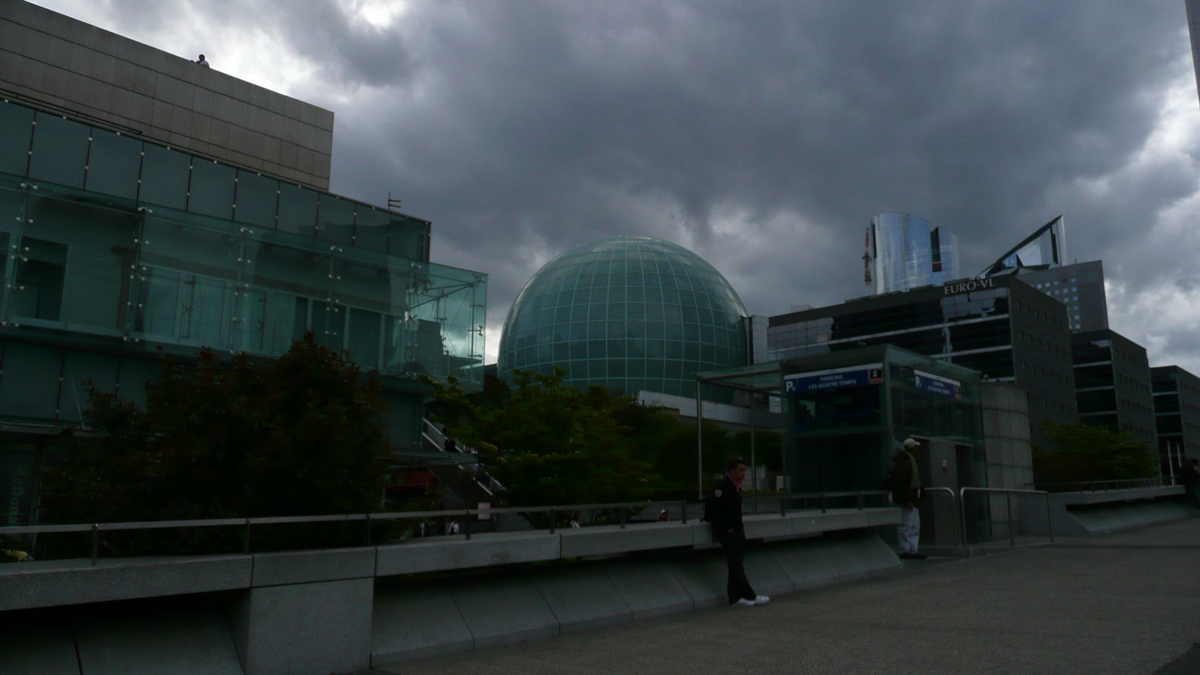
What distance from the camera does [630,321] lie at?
69688 millimetres

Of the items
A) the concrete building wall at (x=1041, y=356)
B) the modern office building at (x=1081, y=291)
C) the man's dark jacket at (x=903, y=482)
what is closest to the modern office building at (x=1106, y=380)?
the concrete building wall at (x=1041, y=356)

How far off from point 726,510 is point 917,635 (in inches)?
110

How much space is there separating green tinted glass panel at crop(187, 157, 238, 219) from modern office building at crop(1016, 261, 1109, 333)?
185 meters

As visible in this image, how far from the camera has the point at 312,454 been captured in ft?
23.7

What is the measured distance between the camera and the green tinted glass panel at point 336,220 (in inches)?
906

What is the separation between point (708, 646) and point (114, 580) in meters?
4.45

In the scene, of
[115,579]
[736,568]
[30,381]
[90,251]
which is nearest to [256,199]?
[90,251]

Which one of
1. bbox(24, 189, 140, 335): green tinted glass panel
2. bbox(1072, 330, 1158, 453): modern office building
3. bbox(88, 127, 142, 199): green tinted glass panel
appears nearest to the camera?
bbox(24, 189, 140, 335): green tinted glass panel

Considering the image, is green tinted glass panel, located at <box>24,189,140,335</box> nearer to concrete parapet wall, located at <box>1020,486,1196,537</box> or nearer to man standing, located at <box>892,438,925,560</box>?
man standing, located at <box>892,438,925,560</box>

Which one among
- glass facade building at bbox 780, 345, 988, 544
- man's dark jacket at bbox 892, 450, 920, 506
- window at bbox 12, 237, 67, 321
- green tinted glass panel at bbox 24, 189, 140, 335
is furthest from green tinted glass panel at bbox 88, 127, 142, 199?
man's dark jacket at bbox 892, 450, 920, 506

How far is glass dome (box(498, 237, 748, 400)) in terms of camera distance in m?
69.7

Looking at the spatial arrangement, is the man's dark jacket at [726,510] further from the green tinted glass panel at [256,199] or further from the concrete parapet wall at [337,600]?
the green tinted glass panel at [256,199]

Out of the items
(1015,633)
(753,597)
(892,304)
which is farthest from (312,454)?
(892,304)

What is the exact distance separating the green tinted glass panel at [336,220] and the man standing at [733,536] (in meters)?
15.8
